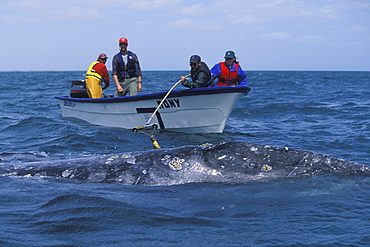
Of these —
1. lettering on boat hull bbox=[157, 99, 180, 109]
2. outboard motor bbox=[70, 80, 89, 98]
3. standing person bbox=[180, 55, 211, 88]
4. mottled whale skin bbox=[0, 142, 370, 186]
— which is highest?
standing person bbox=[180, 55, 211, 88]

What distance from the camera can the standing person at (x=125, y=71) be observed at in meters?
12.0

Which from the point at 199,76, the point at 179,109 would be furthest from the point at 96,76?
the point at 199,76

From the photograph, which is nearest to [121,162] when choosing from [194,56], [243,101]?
[194,56]

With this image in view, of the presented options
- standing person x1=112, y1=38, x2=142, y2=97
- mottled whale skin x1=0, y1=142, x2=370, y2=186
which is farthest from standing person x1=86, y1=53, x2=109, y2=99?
mottled whale skin x1=0, y1=142, x2=370, y2=186

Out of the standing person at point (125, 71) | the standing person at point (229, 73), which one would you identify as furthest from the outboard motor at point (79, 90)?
the standing person at point (229, 73)

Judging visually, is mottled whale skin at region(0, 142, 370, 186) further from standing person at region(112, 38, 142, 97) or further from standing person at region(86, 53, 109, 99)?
standing person at region(86, 53, 109, 99)

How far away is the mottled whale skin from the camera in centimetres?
525

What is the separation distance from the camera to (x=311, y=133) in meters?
11.1

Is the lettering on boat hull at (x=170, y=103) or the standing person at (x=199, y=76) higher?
the standing person at (x=199, y=76)

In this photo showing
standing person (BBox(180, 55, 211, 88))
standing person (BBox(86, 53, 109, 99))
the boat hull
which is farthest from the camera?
standing person (BBox(86, 53, 109, 99))

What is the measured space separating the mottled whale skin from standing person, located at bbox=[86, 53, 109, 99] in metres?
7.50

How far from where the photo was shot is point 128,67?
12156 millimetres

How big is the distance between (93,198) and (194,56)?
5.89 metres

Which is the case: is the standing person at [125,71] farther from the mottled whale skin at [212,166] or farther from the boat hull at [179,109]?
the mottled whale skin at [212,166]
